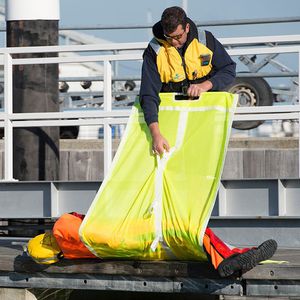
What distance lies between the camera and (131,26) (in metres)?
16.3

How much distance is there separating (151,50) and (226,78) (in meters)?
0.53

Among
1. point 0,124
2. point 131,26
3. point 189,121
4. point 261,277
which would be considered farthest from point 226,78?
point 131,26

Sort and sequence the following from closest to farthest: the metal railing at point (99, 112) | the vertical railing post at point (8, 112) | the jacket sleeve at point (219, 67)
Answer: the jacket sleeve at point (219, 67), the metal railing at point (99, 112), the vertical railing post at point (8, 112)

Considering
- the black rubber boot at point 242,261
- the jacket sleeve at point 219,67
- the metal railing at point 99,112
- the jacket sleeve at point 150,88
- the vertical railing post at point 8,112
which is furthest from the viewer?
the vertical railing post at point 8,112

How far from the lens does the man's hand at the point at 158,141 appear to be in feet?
23.9

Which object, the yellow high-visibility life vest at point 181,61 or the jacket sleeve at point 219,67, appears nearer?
the yellow high-visibility life vest at point 181,61

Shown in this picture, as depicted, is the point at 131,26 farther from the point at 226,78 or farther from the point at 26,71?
the point at 226,78

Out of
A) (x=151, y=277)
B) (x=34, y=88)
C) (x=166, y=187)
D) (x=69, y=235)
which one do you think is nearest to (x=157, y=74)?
(x=166, y=187)

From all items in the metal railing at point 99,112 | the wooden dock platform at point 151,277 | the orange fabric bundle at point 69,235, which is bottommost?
the wooden dock platform at point 151,277

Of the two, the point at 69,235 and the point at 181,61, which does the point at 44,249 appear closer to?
the point at 69,235

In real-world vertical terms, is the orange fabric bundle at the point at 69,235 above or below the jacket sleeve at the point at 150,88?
below

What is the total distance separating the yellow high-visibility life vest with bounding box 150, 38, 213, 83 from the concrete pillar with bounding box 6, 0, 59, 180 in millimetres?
3802

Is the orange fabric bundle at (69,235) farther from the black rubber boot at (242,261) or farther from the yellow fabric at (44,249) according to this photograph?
the black rubber boot at (242,261)

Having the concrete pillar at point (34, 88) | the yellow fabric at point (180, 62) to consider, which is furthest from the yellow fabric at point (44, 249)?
the concrete pillar at point (34, 88)
